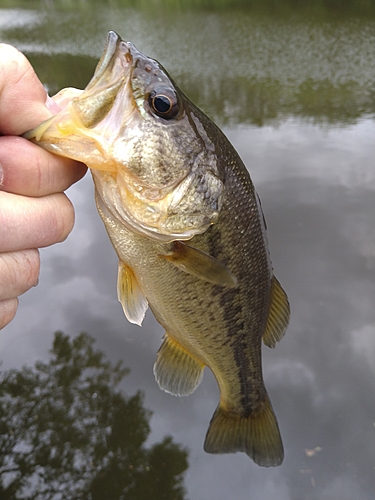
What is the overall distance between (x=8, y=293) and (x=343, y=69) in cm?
1066

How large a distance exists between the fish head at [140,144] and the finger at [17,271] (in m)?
0.29

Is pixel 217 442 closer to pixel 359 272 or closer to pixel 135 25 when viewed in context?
pixel 359 272

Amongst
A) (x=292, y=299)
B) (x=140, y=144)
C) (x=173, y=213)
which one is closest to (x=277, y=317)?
(x=173, y=213)

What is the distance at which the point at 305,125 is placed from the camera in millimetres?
7277

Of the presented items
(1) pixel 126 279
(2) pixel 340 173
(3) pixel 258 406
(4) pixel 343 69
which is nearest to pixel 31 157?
(1) pixel 126 279

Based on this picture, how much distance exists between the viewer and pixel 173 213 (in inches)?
52.6

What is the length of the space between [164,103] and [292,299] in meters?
3.44

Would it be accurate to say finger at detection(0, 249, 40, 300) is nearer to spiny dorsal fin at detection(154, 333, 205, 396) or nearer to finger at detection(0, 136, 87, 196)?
finger at detection(0, 136, 87, 196)

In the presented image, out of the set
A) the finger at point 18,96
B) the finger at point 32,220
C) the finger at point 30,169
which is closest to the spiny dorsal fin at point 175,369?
the finger at point 32,220

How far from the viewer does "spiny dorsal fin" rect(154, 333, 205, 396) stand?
1826 mm

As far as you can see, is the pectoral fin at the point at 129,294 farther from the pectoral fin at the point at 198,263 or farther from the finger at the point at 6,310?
the finger at the point at 6,310

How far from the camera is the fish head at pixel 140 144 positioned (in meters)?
1.11

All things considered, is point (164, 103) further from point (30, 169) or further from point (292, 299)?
point (292, 299)

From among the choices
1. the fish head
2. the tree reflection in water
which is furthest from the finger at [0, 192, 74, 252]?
the tree reflection in water
